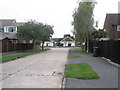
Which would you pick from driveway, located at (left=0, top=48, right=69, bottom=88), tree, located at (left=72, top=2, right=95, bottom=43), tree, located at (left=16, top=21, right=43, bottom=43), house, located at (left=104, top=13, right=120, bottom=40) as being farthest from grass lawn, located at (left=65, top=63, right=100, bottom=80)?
tree, located at (left=16, top=21, right=43, bottom=43)

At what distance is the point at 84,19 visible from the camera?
36469 millimetres

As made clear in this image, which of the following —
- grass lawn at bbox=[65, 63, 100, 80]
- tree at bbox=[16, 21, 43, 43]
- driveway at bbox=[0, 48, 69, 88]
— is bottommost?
driveway at bbox=[0, 48, 69, 88]

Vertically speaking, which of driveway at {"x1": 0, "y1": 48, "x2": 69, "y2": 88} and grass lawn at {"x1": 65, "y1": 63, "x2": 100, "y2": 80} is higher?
grass lawn at {"x1": 65, "y1": 63, "x2": 100, "y2": 80}

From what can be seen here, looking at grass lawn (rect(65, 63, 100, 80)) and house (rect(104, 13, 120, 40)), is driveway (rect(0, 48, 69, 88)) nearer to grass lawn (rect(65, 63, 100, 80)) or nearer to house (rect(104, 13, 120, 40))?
grass lawn (rect(65, 63, 100, 80))

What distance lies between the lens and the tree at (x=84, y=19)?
120 feet

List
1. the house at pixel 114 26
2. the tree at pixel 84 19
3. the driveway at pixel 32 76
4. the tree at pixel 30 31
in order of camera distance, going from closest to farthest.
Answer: the driveway at pixel 32 76
the tree at pixel 84 19
the house at pixel 114 26
the tree at pixel 30 31

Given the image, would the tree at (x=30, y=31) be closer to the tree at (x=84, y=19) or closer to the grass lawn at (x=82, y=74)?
the tree at (x=84, y=19)

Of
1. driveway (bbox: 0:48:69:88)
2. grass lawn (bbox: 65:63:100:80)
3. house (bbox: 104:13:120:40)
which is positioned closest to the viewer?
driveway (bbox: 0:48:69:88)

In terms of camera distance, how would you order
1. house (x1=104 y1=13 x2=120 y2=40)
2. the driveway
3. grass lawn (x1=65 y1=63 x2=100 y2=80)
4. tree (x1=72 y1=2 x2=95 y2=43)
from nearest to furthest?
the driveway → grass lawn (x1=65 y1=63 x2=100 y2=80) → tree (x1=72 y1=2 x2=95 y2=43) → house (x1=104 y1=13 x2=120 y2=40)

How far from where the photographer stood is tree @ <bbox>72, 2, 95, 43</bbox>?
120 feet

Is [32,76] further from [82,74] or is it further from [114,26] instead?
[114,26]

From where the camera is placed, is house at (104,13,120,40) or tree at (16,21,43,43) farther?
tree at (16,21,43,43)

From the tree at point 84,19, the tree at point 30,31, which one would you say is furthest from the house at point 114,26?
the tree at point 30,31

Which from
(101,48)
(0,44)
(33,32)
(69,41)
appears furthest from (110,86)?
(69,41)
